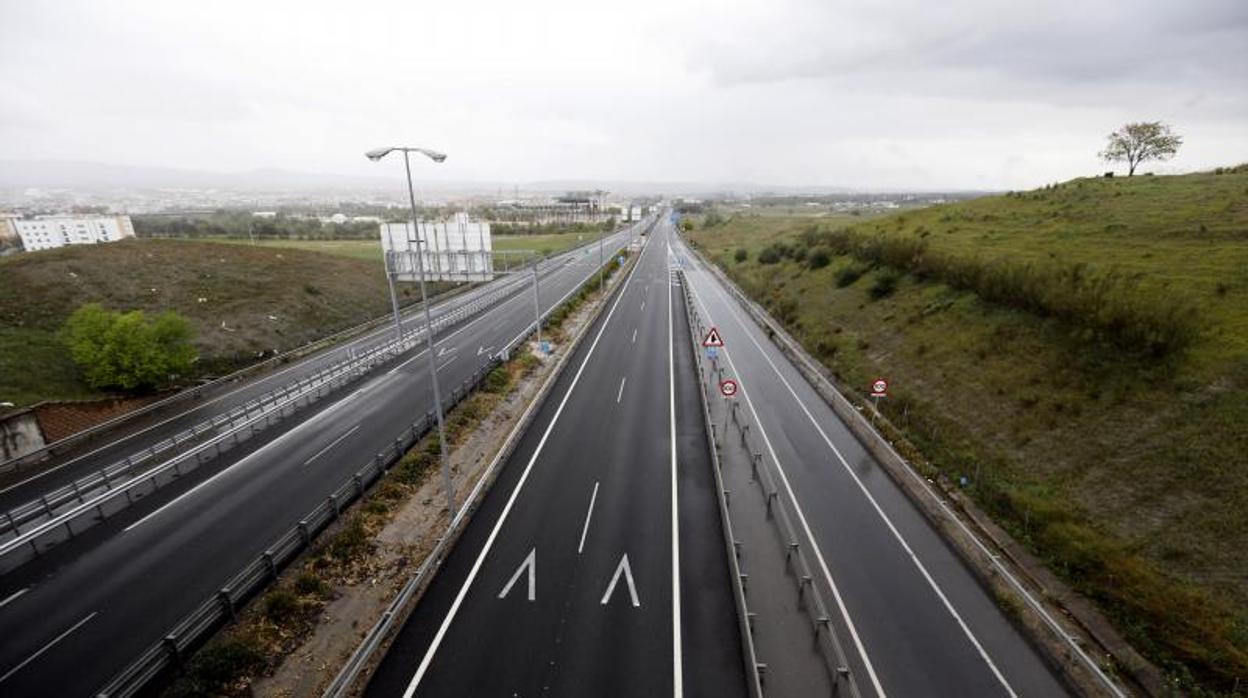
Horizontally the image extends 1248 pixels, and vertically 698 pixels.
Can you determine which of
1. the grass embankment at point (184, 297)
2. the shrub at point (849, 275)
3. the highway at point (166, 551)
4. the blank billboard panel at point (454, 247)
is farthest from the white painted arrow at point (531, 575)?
the shrub at point (849, 275)

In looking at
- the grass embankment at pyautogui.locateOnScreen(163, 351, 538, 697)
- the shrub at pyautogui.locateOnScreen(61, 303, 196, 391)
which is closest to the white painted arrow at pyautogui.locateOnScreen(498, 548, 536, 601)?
the grass embankment at pyautogui.locateOnScreen(163, 351, 538, 697)

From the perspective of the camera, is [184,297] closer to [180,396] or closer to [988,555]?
[180,396]

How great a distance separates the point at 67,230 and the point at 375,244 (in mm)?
87408

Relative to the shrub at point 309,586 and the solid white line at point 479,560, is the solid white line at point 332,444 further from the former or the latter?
the solid white line at point 479,560

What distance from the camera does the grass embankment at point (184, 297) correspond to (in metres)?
36.0

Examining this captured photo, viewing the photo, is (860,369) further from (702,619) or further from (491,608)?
(491,608)

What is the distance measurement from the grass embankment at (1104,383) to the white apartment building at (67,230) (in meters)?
174

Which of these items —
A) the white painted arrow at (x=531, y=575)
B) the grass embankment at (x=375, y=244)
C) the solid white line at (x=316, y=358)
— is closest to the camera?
the white painted arrow at (x=531, y=575)

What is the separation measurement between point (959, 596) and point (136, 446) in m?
39.2

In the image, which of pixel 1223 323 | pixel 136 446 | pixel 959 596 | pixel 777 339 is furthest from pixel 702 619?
pixel 777 339

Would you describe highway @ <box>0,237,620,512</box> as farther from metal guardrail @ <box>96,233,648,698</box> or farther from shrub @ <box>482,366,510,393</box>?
shrub @ <box>482,366,510,393</box>

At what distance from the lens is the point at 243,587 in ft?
52.2

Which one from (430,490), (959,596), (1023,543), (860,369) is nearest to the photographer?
(959,596)

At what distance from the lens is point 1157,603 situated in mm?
15359
